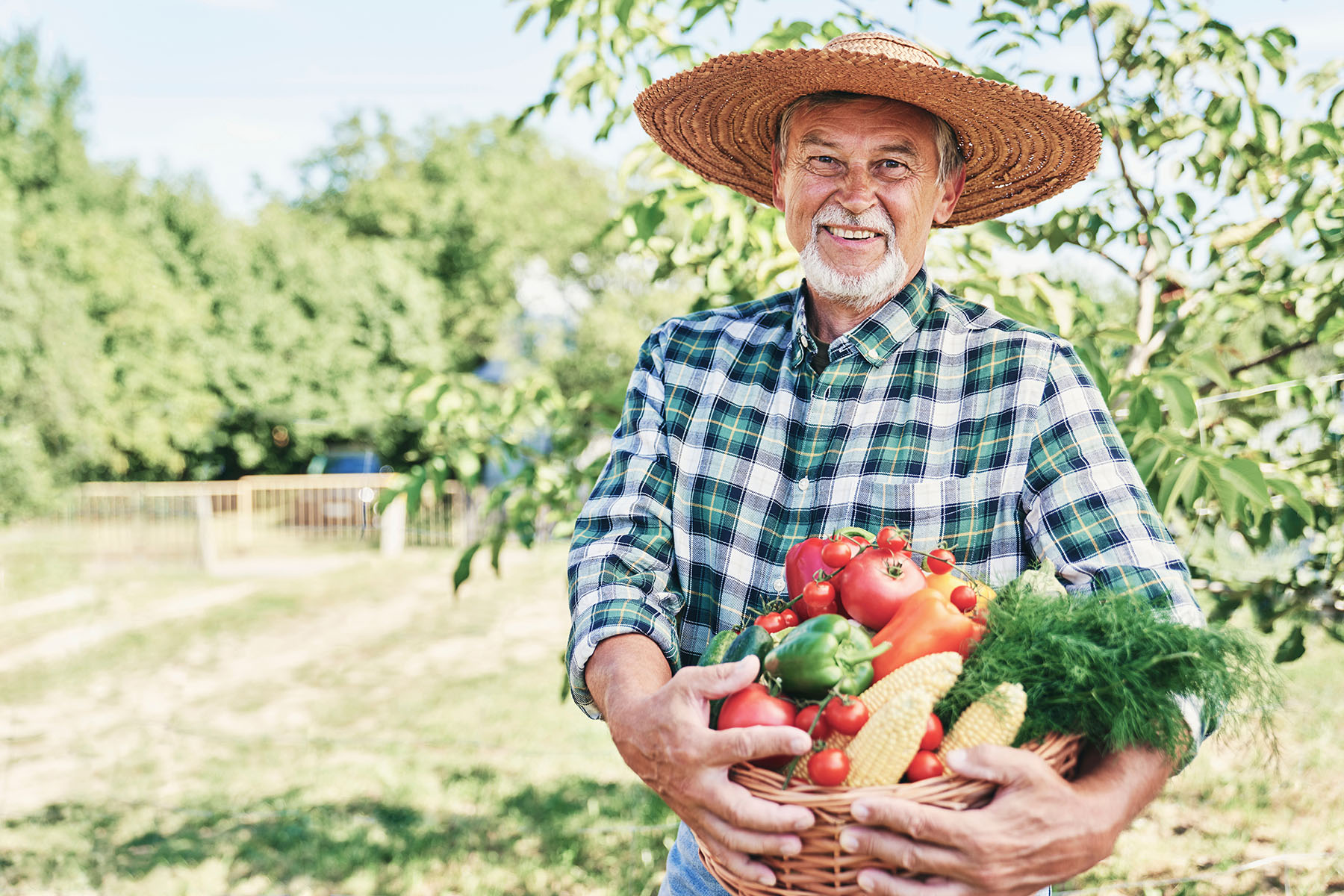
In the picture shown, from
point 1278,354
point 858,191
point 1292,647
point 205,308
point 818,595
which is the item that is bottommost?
point 1292,647

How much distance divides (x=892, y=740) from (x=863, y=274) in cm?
92

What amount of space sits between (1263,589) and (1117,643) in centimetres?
176

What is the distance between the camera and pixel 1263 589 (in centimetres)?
262

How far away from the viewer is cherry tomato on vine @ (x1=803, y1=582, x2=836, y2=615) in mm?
1330

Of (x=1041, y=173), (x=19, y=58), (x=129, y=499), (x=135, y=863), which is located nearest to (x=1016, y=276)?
(x=1041, y=173)

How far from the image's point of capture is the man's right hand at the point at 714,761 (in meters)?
1.14

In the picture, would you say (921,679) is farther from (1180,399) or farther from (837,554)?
(1180,399)

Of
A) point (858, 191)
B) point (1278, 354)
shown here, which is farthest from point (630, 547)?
point (1278, 354)

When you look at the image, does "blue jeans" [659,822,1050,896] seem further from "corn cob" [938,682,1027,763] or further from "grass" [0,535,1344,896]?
"grass" [0,535,1344,896]

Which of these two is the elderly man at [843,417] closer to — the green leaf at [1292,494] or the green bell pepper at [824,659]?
the green bell pepper at [824,659]

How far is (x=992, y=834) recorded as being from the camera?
111 cm

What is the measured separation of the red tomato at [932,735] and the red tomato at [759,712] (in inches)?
6.1

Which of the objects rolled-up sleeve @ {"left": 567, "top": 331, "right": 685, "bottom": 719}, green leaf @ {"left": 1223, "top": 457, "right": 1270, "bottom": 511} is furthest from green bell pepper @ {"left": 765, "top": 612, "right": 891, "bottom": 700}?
green leaf @ {"left": 1223, "top": 457, "right": 1270, "bottom": 511}

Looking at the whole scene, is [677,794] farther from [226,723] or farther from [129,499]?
[129,499]
